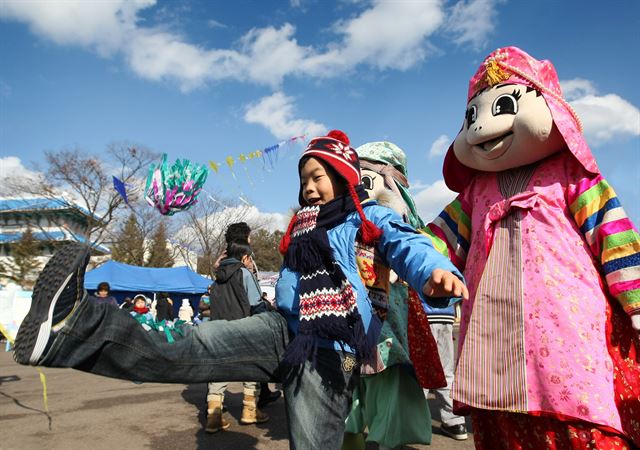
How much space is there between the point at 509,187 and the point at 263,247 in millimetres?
43795

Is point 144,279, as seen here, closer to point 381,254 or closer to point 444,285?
point 381,254

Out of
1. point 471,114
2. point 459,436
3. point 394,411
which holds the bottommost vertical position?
point 459,436

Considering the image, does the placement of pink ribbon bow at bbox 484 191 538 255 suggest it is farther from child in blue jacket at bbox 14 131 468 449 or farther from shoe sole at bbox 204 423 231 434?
shoe sole at bbox 204 423 231 434

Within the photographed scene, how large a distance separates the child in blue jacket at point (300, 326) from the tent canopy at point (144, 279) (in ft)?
46.1

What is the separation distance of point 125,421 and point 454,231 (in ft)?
12.3

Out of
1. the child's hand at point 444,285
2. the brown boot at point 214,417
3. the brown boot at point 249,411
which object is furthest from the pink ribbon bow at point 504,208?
the brown boot at point 249,411

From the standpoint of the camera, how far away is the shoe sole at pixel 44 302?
4.57 feet

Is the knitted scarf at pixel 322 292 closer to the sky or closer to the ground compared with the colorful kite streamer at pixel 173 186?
closer to the ground

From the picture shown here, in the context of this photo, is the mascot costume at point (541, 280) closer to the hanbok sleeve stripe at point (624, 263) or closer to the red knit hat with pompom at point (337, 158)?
the hanbok sleeve stripe at point (624, 263)

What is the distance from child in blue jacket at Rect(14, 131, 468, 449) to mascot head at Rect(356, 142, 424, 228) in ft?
4.34

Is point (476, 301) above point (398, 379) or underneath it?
above

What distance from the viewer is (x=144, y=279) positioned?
54.3 feet

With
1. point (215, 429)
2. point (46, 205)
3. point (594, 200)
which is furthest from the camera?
point (46, 205)

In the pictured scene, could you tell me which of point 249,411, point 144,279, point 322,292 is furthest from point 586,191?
point 144,279
